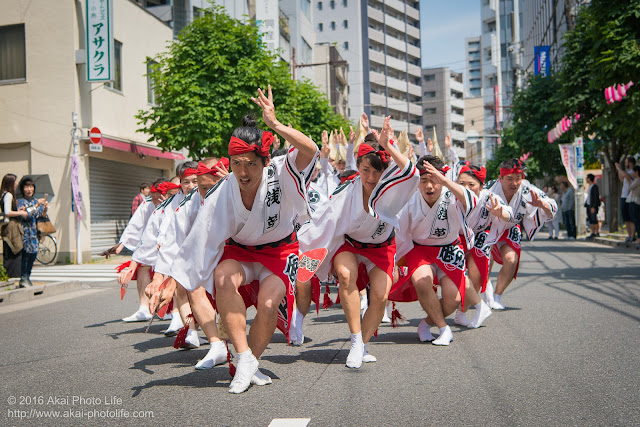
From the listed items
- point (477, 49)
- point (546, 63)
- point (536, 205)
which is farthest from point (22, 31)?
Answer: point (477, 49)

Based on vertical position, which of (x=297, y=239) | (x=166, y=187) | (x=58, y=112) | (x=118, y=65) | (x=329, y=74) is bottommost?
(x=297, y=239)

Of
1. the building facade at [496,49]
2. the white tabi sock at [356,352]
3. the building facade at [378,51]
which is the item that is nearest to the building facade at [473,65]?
the building facade at [496,49]

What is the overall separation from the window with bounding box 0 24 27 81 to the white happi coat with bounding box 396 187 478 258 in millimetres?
15580

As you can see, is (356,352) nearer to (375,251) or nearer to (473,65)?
(375,251)

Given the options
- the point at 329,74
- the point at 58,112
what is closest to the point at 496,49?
the point at 329,74

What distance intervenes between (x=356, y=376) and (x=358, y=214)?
1.32m

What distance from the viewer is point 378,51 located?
74.1 m

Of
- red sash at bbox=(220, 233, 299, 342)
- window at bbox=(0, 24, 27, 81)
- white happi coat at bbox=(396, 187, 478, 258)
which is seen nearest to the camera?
red sash at bbox=(220, 233, 299, 342)

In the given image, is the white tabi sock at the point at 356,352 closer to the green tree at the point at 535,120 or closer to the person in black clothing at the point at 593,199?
the person in black clothing at the point at 593,199

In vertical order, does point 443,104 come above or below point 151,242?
above

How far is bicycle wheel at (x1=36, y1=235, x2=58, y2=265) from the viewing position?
16641mm

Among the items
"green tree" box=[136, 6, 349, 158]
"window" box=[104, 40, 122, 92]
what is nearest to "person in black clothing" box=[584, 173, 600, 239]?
"green tree" box=[136, 6, 349, 158]

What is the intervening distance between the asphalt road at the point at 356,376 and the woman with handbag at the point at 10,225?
299cm

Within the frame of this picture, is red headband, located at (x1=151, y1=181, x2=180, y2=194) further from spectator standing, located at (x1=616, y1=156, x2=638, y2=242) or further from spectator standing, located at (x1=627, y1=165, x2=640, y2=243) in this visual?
spectator standing, located at (x1=616, y1=156, x2=638, y2=242)
